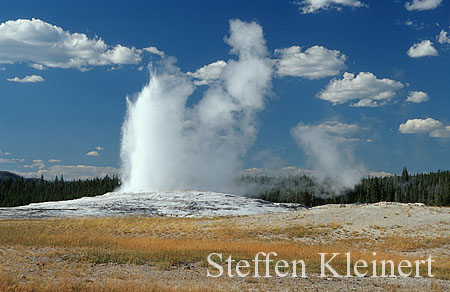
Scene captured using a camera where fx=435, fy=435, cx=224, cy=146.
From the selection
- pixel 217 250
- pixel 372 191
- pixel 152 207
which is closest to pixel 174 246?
pixel 217 250

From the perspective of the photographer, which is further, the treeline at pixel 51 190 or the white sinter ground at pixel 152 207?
the treeline at pixel 51 190

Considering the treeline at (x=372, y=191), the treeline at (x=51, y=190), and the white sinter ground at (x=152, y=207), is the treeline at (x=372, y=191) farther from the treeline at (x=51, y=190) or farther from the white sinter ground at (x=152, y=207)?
the white sinter ground at (x=152, y=207)

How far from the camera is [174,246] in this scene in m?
25.5

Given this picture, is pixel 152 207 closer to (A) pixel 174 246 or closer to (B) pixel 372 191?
(A) pixel 174 246

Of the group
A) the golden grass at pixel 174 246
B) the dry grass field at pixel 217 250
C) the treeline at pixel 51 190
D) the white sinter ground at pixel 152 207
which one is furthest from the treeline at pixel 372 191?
the golden grass at pixel 174 246

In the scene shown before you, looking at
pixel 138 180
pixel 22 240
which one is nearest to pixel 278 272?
pixel 22 240

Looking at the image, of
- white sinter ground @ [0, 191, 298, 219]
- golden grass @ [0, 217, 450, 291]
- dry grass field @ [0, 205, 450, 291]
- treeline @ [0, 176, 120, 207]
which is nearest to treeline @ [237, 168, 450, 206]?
treeline @ [0, 176, 120, 207]

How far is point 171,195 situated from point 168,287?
61.7 m

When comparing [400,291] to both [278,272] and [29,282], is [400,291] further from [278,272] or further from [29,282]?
[29,282]

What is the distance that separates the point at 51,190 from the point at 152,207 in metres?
93.2

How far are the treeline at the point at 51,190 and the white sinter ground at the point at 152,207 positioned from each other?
6479cm

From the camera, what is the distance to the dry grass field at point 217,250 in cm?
1489

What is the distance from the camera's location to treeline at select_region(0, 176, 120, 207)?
5207 inches

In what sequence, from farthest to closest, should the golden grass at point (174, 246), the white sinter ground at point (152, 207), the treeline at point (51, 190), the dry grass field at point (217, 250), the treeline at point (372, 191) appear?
the treeline at point (51, 190) < the treeline at point (372, 191) < the white sinter ground at point (152, 207) < the golden grass at point (174, 246) < the dry grass field at point (217, 250)
